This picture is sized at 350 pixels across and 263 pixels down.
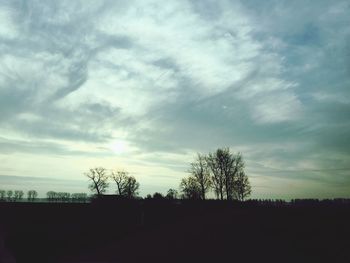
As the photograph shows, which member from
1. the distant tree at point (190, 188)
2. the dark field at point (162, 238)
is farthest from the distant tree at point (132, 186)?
the dark field at point (162, 238)

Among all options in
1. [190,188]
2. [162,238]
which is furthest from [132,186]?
[162,238]

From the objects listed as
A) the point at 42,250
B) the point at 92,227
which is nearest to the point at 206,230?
the point at 92,227

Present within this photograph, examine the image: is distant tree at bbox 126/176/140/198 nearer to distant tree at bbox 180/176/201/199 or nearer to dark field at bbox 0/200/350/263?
distant tree at bbox 180/176/201/199

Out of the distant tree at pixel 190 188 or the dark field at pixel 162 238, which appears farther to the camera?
the distant tree at pixel 190 188

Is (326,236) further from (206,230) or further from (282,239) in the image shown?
(206,230)

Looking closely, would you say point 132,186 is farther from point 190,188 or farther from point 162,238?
point 162,238

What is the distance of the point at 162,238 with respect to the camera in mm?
20922

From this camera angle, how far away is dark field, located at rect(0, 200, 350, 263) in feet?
51.0

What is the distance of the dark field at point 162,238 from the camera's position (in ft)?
51.0

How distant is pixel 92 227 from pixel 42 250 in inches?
286

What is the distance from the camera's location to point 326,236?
19953 mm

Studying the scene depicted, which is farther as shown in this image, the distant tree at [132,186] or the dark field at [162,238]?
the distant tree at [132,186]

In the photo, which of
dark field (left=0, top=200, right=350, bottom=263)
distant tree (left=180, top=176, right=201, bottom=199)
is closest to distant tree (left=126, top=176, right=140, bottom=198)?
distant tree (left=180, top=176, right=201, bottom=199)

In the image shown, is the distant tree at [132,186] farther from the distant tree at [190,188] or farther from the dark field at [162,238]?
the dark field at [162,238]
